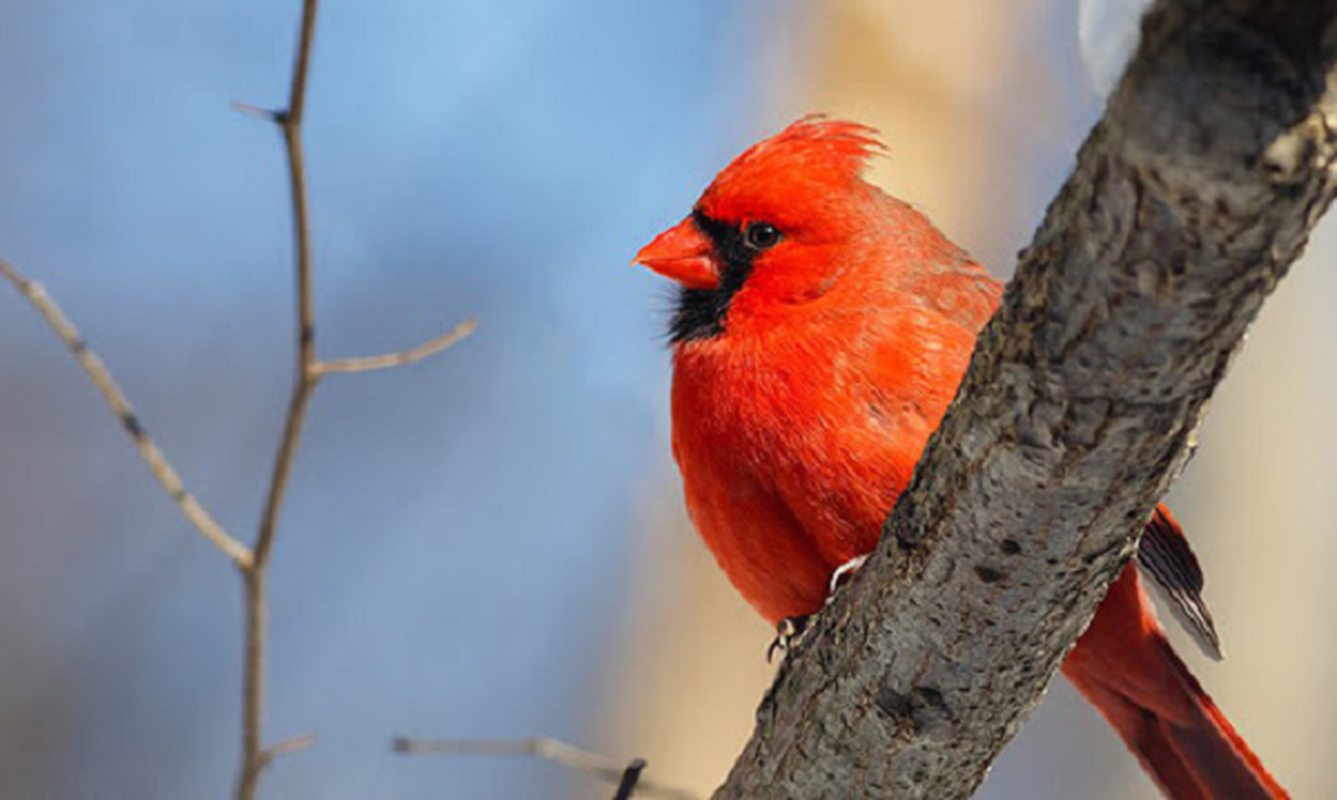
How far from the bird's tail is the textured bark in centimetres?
71

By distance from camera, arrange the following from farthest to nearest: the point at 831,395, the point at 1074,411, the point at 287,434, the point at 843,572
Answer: the point at 831,395
the point at 843,572
the point at 287,434
the point at 1074,411

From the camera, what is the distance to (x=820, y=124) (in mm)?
2666

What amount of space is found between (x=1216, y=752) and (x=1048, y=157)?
278cm

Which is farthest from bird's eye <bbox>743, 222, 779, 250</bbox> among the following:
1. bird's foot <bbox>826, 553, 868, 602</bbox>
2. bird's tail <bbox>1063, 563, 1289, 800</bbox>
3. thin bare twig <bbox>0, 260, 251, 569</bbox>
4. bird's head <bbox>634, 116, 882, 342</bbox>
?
thin bare twig <bbox>0, 260, 251, 569</bbox>

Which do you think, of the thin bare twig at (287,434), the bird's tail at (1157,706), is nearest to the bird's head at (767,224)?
the bird's tail at (1157,706)

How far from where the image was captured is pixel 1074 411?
132cm

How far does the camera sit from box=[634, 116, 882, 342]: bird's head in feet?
8.45

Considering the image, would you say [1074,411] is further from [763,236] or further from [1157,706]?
[1157,706]

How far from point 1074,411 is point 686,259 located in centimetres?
138

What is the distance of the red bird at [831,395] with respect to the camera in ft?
7.38

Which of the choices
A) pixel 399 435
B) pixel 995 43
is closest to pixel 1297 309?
pixel 995 43

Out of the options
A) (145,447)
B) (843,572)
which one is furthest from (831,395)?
(145,447)

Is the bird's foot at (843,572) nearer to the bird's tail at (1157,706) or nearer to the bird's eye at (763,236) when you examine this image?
the bird's tail at (1157,706)

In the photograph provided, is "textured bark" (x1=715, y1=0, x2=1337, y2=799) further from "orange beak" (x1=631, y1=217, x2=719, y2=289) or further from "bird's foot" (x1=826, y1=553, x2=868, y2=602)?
"orange beak" (x1=631, y1=217, x2=719, y2=289)
